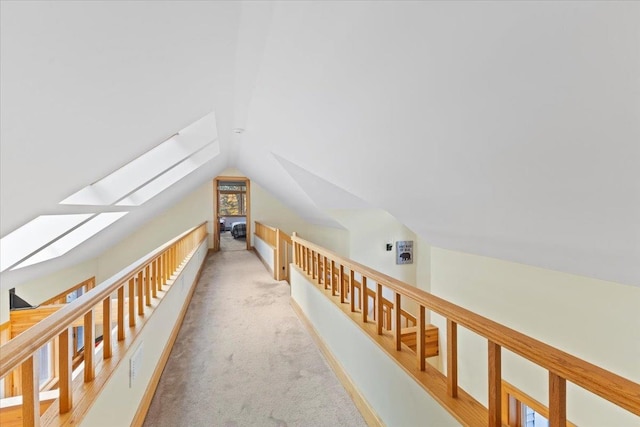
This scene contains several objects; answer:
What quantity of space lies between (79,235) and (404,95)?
4.99 meters

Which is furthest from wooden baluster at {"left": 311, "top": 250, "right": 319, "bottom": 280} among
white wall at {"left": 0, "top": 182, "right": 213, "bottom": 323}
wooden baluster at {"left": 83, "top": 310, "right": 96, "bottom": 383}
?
white wall at {"left": 0, "top": 182, "right": 213, "bottom": 323}

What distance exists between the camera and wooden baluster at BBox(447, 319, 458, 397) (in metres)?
1.18

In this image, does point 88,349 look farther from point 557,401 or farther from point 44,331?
point 557,401

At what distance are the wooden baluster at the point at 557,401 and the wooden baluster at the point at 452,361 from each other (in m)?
0.38

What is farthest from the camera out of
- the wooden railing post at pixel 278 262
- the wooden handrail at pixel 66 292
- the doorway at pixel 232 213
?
the doorway at pixel 232 213

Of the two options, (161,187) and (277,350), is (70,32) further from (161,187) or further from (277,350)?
(161,187)

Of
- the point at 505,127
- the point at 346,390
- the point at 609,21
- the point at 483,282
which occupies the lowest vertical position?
the point at 346,390

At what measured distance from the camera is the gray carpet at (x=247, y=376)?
1.76m

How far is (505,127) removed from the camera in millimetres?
1052

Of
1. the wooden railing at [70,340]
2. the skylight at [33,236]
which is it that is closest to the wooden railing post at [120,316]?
the wooden railing at [70,340]

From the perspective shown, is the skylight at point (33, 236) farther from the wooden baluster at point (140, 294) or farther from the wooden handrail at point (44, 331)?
the wooden handrail at point (44, 331)

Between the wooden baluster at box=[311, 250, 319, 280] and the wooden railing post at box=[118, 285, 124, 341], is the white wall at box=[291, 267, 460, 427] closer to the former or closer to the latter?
the wooden baluster at box=[311, 250, 319, 280]

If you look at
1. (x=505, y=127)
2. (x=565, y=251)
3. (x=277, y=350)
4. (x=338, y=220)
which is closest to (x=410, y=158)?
(x=505, y=127)

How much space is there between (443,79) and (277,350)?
237 cm
